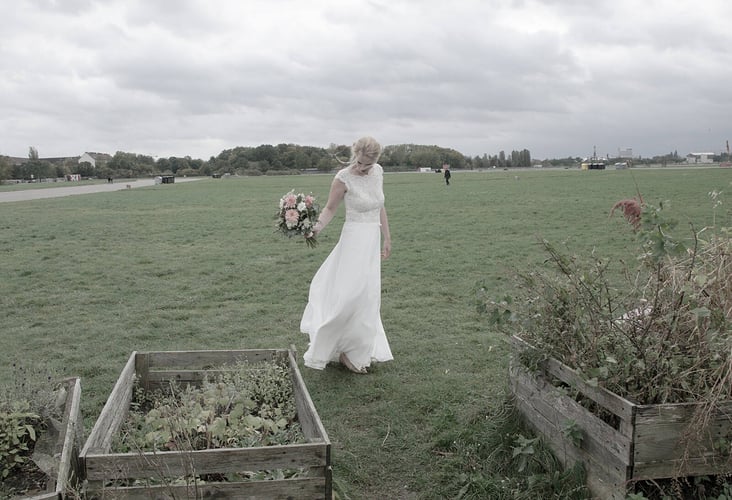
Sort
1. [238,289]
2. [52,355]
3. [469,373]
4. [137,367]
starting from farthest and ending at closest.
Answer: [238,289] < [52,355] < [469,373] < [137,367]

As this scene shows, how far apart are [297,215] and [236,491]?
4025mm

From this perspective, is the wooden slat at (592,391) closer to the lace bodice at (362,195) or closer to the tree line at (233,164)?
the lace bodice at (362,195)

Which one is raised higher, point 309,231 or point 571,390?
point 309,231

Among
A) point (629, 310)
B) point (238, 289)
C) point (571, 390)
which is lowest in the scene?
point (238, 289)

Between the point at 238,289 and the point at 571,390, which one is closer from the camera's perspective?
the point at 571,390

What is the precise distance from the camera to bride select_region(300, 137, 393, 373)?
6.90 metres

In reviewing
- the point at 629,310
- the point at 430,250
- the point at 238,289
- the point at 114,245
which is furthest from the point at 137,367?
the point at 114,245

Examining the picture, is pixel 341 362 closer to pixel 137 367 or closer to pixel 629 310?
pixel 137 367

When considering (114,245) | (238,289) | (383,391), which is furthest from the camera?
(114,245)

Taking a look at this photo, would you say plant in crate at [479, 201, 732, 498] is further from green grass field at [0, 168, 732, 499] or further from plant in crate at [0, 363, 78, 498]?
plant in crate at [0, 363, 78, 498]

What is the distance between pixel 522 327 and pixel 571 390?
654mm

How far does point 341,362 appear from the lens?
23.8ft

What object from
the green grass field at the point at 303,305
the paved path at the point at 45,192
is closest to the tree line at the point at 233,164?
the paved path at the point at 45,192

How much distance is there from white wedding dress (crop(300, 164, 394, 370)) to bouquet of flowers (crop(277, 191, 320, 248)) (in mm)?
448
